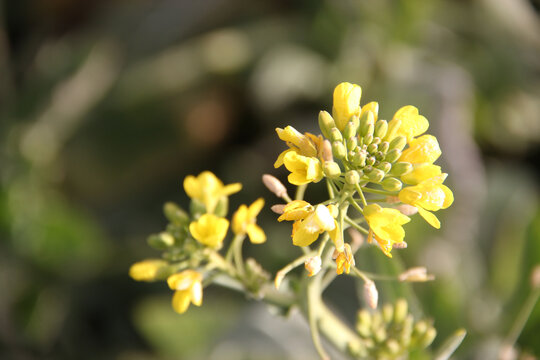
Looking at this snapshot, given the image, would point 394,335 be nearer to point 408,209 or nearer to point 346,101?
point 408,209

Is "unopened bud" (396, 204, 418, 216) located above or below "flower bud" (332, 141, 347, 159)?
below

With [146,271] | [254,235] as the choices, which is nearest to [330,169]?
[254,235]

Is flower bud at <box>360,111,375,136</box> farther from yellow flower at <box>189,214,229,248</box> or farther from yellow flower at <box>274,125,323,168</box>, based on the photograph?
yellow flower at <box>189,214,229,248</box>

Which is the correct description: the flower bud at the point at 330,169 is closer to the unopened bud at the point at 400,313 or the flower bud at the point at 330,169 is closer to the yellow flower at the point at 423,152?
the yellow flower at the point at 423,152

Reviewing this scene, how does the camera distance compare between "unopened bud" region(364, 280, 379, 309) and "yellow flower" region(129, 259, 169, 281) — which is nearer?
"unopened bud" region(364, 280, 379, 309)

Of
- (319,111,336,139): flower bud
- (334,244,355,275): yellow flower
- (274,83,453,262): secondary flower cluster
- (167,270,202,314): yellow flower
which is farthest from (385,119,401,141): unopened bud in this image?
(167,270,202,314): yellow flower

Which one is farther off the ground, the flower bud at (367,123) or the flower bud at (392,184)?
the flower bud at (367,123)

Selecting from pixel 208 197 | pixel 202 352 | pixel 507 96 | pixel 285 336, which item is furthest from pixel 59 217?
pixel 507 96

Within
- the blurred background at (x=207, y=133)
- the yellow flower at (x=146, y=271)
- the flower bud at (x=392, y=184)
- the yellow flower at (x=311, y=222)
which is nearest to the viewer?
the yellow flower at (x=311, y=222)

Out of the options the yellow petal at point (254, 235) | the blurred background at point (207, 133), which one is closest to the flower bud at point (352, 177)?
the yellow petal at point (254, 235)
